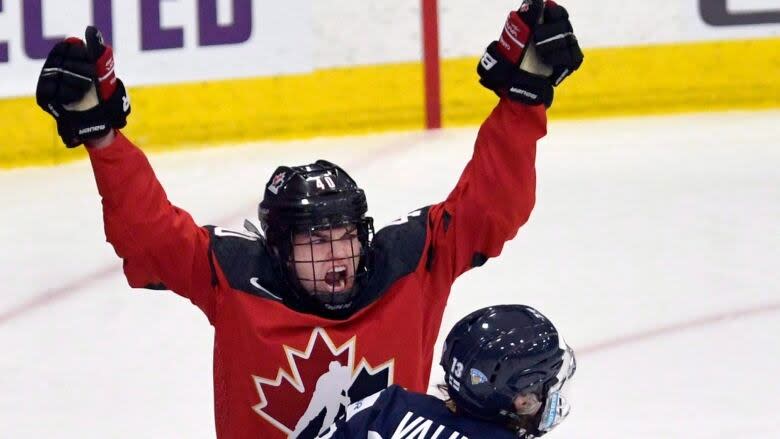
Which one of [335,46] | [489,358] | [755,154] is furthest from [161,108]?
[489,358]

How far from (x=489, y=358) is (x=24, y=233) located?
10.9 ft

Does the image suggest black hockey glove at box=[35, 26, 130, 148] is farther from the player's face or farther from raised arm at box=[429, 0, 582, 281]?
raised arm at box=[429, 0, 582, 281]

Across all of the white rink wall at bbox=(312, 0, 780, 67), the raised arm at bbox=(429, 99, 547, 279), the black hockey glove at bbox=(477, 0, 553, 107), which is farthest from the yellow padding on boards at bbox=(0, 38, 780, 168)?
the black hockey glove at bbox=(477, 0, 553, 107)

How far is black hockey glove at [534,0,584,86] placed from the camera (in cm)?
256

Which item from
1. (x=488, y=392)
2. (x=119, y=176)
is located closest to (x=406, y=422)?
(x=488, y=392)

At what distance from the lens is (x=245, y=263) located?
2.65 meters

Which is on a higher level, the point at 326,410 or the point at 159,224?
the point at 159,224

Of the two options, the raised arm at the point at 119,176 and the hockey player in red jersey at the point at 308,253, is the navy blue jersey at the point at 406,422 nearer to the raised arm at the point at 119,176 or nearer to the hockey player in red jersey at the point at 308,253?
the hockey player in red jersey at the point at 308,253

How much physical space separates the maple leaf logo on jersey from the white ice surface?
1.21 m

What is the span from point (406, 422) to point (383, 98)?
4.09 meters

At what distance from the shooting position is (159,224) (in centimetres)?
258

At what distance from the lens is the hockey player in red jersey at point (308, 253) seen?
2555 mm

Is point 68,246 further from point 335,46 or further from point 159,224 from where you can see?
point 159,224

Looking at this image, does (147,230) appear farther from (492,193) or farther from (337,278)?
(492,193)
